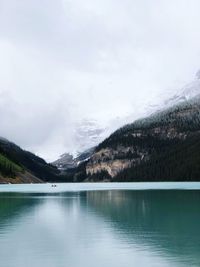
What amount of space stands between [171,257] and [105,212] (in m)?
46.7

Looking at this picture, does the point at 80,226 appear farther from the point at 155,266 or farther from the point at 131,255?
the point at 155,266

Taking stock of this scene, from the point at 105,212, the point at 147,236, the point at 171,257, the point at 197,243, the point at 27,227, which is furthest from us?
the point at 105,212

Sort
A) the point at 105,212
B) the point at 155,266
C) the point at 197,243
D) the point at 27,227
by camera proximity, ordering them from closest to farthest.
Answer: the point at 155,266
the point at 197,243
the point at 27,227
the point at 105,212

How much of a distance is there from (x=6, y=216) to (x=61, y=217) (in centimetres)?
850

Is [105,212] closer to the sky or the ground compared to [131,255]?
closer to the sky

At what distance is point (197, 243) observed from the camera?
51750 mm

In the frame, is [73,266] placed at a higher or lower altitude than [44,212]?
lower

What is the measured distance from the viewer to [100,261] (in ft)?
145

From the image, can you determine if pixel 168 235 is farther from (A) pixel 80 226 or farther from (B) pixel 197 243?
(A) pixel 80 226

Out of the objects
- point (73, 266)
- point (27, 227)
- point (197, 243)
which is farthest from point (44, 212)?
point (73, 266)

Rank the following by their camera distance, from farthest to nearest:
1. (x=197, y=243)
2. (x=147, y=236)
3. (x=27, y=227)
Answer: (x=27, y=227), (x=147, y=236), (x=197, y=243)

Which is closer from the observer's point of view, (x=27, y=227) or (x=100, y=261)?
(x=100, y=261)

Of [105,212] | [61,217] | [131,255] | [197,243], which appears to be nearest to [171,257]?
[131,255]

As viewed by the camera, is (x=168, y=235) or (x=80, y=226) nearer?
(x=168, y=235)
